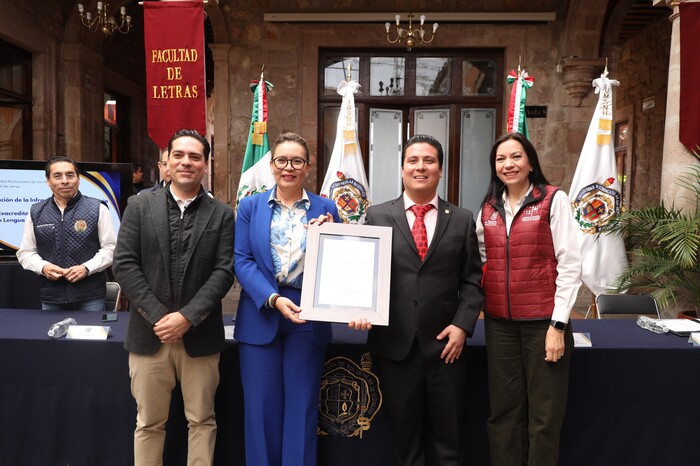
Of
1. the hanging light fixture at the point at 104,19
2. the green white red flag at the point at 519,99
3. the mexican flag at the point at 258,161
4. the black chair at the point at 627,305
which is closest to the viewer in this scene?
the black chair at the point at 627,305

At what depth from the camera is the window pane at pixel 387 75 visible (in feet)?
26.5

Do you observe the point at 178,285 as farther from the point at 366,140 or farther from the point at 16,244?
the point at 366,140

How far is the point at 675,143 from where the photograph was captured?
4898mm

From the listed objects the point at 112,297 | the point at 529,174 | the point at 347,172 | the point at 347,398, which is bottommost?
the point at 347,398

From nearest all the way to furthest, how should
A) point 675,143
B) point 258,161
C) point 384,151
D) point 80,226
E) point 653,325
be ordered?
point 653,325 < point 80,226 < point 675,143 < point 258,161 < point 384,151

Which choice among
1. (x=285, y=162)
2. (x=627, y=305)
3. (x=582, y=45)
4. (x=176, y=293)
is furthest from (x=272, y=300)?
(x=582, y=45)

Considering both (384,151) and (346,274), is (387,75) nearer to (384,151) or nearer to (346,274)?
(384,151)

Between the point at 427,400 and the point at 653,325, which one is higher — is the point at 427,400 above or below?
below

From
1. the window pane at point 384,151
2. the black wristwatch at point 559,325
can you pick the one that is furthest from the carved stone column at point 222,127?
the black wristwatch at point 559,325

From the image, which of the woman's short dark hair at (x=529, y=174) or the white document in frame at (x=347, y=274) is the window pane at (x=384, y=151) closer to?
the woman's short dark hair at (x=529, y=174)

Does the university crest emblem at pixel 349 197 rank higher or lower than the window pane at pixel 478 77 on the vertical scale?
lower

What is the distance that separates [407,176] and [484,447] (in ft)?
4.61

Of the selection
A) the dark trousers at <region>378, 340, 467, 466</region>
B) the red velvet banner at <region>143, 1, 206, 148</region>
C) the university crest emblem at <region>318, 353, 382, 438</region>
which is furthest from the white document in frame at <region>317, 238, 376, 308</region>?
the red velvet banner at <region>143, 1, 206, 148</region>

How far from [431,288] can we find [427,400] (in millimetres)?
495
